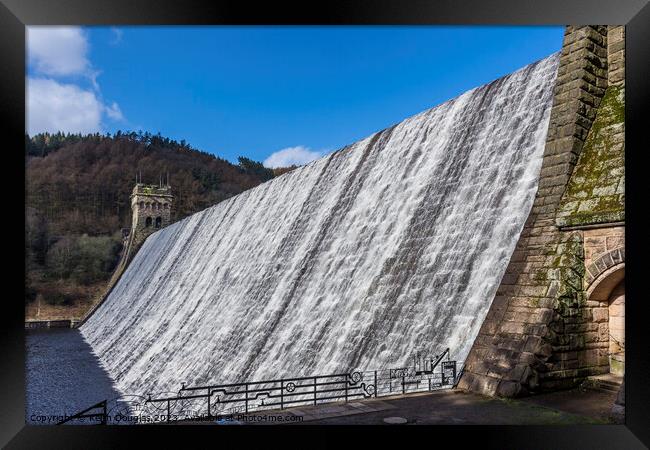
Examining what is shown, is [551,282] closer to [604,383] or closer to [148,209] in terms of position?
[604,383]

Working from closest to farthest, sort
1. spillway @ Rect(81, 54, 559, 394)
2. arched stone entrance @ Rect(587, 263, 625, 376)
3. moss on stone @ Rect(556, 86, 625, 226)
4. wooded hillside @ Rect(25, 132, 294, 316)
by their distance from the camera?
1. moss on stone @ Rect(556, 86, 625, 226)
2. arched stone entrance @ Rect(587, 263, 625, 376)
3. spillway @ Rect(81, 54, 559, 394)
4. wooded hillside @ Rect(25, 132, 294, 316)

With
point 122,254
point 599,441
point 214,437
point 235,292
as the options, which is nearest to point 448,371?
point 599,441

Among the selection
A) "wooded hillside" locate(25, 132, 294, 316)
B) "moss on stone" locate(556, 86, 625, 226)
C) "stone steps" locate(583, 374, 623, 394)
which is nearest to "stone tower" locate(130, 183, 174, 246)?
"wooded hillside" locate(25, 132, 294, 316)

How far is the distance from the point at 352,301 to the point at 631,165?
6.74 m

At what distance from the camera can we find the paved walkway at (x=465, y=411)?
6238mm

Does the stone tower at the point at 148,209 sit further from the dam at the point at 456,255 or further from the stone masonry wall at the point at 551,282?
the stone masonry wall at the point at 551,282

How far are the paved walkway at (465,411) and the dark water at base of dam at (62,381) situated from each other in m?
8.18

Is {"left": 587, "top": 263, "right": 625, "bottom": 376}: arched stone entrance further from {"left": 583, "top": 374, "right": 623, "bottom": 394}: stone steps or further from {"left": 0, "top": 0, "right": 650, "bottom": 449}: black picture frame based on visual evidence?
{"left": 0, "top": 0, "right": 650, "bottom": 449}: black picture frame

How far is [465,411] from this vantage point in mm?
6566

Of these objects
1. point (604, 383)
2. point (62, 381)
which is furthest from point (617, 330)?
point (62, 381)

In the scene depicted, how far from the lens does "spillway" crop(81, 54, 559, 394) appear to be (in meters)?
9.20

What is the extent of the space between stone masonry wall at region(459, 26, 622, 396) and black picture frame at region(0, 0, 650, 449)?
83cm

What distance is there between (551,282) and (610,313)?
1.05 metres
